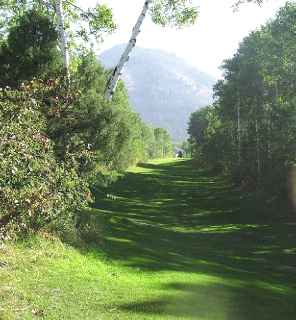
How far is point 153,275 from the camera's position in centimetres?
841

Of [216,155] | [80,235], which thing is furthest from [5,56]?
[216,155]

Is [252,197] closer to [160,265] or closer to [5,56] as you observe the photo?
[160,265]

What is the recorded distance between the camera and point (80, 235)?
9383 mm

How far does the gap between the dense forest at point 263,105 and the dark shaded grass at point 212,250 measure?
330cm

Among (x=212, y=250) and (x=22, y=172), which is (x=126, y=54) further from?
(x=212, y=250)

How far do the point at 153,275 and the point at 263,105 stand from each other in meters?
27.3

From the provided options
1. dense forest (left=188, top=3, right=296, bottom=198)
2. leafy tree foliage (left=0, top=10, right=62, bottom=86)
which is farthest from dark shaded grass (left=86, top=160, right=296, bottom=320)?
leafy tree foliage (left=0, top=10, right=62, bottom=86)

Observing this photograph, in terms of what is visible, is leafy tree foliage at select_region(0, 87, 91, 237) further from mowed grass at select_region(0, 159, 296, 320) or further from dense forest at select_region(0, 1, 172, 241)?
mowed grass at select_region(0, 159, 296, 320)

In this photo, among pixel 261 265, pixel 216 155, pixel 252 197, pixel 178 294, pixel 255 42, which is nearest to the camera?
pixel 178 294

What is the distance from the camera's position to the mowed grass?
5551 millimetres

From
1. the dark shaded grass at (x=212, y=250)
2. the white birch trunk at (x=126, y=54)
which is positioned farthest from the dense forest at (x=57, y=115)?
the dark shaded grass at (x=212, y=250)

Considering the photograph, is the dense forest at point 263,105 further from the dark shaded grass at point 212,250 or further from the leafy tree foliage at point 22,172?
the leafy tree foliage at point 22,172

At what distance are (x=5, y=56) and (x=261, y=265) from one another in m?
10.7

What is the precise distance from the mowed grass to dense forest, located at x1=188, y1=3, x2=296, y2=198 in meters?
6.64
